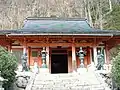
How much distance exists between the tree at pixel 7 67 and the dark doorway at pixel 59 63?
27.0 ft

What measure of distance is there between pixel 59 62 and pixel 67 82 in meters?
9.17

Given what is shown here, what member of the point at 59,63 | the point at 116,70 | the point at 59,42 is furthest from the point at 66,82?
the point at 59,63

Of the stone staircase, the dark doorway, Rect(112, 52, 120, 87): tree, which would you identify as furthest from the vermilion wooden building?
Rect(112, 52, 120, 87): tree

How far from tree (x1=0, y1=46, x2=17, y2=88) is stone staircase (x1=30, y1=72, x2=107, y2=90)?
0.97 meters

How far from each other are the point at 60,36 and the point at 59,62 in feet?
15.8

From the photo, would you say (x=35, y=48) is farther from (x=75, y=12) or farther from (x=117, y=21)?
(x=75, y=12)

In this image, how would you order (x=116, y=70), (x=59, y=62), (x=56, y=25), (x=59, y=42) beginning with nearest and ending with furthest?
(x=116, y=70)
(x=59, y=42)
(x=56, y=25)
(x=59, y=62)

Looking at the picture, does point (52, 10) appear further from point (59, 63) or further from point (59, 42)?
point (59, 42)

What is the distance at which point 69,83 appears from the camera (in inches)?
454

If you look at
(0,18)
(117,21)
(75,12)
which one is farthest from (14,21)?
(117,21)

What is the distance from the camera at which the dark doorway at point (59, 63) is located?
64.8 ft

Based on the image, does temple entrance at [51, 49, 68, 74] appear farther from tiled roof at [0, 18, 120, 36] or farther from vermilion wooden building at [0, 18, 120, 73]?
tiled roof at [0, 18, 120, 36]

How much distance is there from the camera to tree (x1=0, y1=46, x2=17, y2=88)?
10.6 m

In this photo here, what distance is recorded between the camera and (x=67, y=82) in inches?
459
